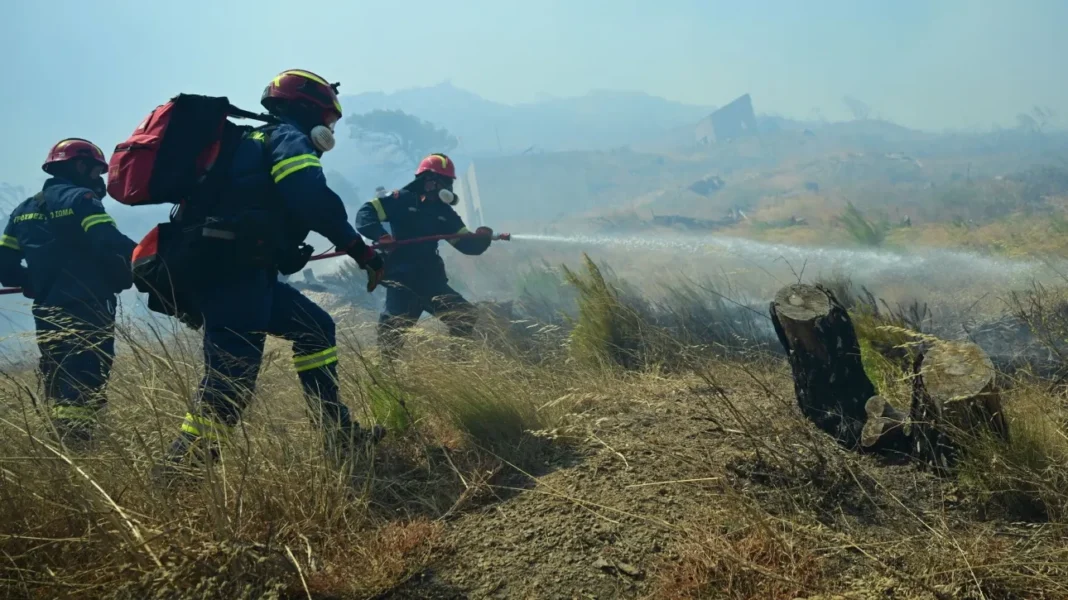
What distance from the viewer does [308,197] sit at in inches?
98.6

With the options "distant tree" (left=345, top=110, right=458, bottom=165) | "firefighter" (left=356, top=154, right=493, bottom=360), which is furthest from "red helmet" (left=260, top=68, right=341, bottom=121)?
"distant tree" (left=345, top=110, right=458, bottom=165)

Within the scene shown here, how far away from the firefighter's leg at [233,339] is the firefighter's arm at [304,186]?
1.14 ft

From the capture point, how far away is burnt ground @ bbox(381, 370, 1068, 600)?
1589 millimetres

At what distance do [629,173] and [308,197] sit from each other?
58.1m

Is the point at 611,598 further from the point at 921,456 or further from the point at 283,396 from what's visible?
the point at 283,396

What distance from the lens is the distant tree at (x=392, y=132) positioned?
211 feet

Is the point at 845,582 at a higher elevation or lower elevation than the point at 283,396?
lower

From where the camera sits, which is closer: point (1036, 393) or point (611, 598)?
point (611, 598)

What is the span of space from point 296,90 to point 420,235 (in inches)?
111

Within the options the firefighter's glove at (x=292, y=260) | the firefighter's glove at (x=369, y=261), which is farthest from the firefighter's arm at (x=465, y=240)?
the firefighter's glove at (x=292, y=260)

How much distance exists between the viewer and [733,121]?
249ft

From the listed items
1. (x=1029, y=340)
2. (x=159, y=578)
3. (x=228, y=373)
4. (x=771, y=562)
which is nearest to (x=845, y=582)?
(x=771, y=562)

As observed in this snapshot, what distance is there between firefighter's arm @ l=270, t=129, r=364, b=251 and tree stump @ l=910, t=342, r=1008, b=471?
2291mm

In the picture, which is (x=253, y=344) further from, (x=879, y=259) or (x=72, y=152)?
(x=879, y=259)
